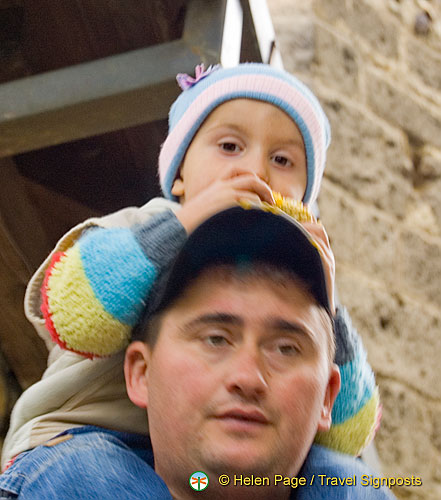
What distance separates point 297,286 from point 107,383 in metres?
0.33

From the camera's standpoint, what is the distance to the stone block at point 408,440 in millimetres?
1964

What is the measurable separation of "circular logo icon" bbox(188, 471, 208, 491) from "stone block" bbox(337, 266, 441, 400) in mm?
1220

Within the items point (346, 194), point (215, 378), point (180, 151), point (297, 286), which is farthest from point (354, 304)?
point (215, 378)

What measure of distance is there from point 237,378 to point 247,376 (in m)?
0.01

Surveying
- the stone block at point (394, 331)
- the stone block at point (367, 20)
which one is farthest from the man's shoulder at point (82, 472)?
the stone block at point (367, 20)

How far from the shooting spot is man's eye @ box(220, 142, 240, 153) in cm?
131

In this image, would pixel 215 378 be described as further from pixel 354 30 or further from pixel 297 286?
pixel 354 30

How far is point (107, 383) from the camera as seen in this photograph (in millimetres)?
1141

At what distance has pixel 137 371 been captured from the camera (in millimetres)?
1077

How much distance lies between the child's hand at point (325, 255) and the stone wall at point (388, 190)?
38.0 inches

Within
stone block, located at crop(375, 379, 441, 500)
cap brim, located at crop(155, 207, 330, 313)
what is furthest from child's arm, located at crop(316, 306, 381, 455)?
stone block, located at crop(375, 379, 441, 500)

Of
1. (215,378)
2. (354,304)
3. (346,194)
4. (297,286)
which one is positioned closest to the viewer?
(215,378)

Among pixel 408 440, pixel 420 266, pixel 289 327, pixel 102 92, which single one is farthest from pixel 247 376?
pixel 420 266

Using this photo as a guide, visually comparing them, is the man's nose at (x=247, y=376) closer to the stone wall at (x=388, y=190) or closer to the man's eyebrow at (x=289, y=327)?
the man's eyebrow at (x=289, y=327)
